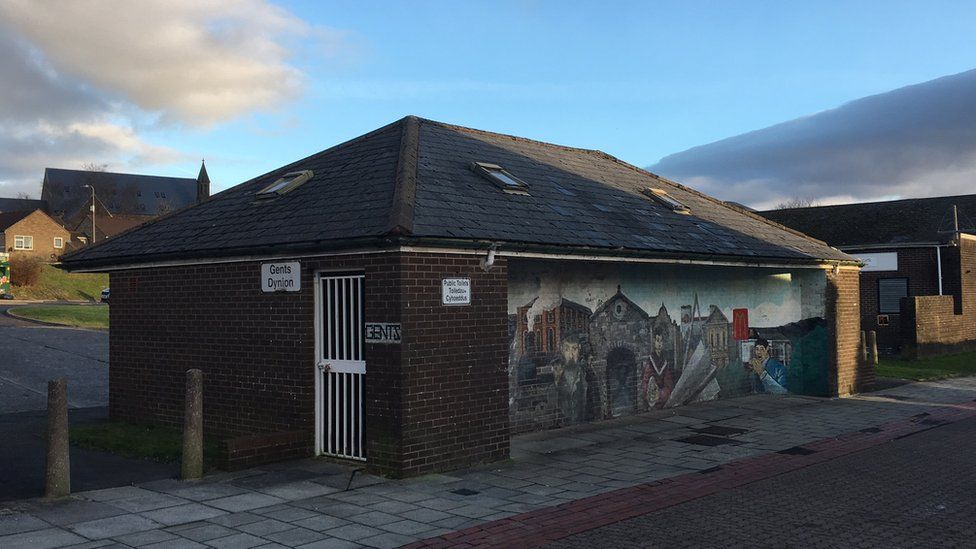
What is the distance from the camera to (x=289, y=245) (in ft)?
33.4

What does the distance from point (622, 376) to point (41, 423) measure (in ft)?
31.6

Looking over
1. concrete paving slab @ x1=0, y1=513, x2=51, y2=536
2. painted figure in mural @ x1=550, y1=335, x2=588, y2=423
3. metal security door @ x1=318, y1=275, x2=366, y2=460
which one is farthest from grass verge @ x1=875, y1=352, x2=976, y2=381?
concrete paving slab @ x1=0, y1=513, x2=51, y2=536

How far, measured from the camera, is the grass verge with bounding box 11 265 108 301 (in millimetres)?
55156

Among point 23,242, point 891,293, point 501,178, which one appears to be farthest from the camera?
point 23,242

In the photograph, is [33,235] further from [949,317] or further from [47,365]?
[949,317]

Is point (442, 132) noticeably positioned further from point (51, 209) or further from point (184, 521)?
point (51, 209)

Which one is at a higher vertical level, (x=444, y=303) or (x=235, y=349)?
(x=444, y=303)

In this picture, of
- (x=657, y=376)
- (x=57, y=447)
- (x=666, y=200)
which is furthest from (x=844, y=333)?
(x=57, y=447)

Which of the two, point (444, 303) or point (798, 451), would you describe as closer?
point (444, 303)

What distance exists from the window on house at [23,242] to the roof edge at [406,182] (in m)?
73.8

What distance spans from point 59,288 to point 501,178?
55.6 m

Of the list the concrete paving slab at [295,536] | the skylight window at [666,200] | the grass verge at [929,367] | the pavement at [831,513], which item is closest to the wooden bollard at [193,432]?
the concrete paving slab at [295,536]

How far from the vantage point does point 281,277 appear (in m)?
10.7

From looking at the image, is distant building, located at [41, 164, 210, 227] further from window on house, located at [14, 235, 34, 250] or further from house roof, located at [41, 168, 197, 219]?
window on house, located at [14, 235, 34, 250]
